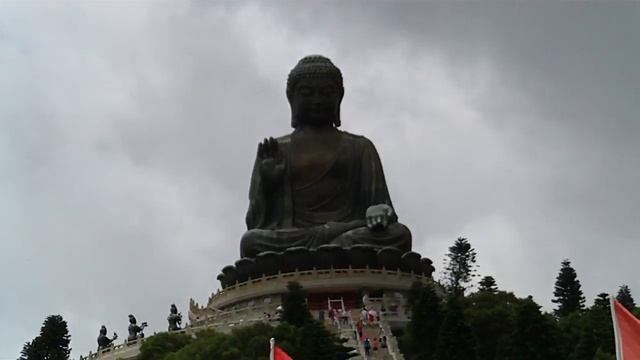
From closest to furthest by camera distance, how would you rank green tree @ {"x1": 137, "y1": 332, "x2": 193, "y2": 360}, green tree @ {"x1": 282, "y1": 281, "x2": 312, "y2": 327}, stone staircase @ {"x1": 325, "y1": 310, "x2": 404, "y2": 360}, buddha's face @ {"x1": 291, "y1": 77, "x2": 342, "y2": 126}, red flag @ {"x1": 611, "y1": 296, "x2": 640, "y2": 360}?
red flag @ {"x1": 611, "y1": 296, "x2": 640, "y2": 360}
stone staircase @ {"x1": 325, "y1": 310, "x2": 404, "y2": 360}
green tree @ {"x1": 137, "y1": 332, "x2": 193, "y2": 360}
green tree @ {"x1": 282, "y1": 281, "x2": 312, "y2": 327}
buddha's face @ {"x1": 291, "y1": 77, "x2": 342, "y2": 126}

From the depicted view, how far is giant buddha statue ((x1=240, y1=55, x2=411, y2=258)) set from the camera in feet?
95.3

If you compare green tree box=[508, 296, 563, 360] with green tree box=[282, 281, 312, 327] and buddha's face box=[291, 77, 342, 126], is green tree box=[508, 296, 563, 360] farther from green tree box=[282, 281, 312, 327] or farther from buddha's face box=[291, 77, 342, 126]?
buddha's face box=[291, 77, 342, 126]

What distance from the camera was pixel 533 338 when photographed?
50.6 ft

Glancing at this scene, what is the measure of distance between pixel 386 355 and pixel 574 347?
3493mm

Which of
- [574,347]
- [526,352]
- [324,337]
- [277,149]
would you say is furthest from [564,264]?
[324,337]

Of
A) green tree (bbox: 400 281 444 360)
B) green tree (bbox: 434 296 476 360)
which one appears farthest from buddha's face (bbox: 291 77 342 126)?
green tree (bbox: 434 296 476 360)

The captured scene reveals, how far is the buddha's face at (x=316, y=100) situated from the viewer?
30828 mm

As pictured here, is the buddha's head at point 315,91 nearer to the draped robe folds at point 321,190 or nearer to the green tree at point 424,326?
the draped robe folds at point 321,190

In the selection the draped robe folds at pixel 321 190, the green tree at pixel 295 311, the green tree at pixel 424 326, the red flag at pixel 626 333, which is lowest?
the red flag at pixel 626 333

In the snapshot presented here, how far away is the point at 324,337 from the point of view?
47.6ft

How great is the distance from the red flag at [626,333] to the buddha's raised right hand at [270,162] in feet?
78.2

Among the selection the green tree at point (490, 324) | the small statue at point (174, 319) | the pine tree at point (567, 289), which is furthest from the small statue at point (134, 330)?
the pine tree at point (567, 289)

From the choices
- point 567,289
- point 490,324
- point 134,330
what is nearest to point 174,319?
point 134,330

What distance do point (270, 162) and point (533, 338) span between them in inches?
602
